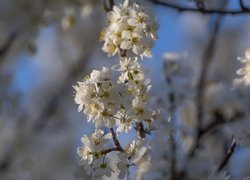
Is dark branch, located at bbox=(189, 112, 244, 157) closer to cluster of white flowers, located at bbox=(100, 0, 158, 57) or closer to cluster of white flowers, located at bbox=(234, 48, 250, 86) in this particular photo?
cluster of white flowers, located at bbox=(234, 48, 250, 86)

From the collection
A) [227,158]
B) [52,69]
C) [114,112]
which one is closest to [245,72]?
[227,158]

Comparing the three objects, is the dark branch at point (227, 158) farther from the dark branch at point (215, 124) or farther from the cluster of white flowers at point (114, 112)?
the cluster of white flowers at point (114, 112)

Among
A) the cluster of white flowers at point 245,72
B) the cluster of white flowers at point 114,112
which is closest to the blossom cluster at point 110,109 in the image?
the cluster of white flowers at point 114,112

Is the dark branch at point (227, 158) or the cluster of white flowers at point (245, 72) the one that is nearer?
the dark branch at point (227, 158)

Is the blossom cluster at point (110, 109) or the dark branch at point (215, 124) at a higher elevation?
the dark branch at point (215, 124)

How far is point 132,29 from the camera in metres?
2.79

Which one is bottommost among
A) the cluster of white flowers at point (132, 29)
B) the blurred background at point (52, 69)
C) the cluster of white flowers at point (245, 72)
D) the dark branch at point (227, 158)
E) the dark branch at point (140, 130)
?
the dark branch at point (227, 158)

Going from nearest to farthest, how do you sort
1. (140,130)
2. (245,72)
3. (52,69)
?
(140,130), (245,72), (52,69)

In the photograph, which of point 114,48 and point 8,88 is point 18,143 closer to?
point 8,88

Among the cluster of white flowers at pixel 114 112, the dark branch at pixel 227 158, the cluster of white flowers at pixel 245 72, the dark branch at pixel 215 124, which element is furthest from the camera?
the cluster of white flowers at pixel 245 72

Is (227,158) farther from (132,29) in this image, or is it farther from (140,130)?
(132,29)

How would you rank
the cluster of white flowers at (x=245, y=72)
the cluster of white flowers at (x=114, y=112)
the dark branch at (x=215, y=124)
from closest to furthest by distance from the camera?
the cluster of white flowers at (x=114, y=112) → the dark branch at (x=215, y=124) → the cluster of white flowers at (x=245, y=72)

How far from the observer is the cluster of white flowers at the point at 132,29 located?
278cm

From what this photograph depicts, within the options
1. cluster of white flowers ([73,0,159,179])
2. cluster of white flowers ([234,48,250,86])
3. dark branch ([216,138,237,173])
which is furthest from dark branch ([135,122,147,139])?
cluster of white flowers ([234,48,250,86])
